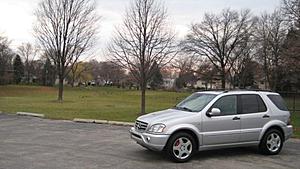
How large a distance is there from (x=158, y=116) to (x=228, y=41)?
168ft

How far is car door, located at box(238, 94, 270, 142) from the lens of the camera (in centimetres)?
906

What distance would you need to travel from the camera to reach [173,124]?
8.33 m

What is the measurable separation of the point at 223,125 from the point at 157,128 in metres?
1.61

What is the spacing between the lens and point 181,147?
8.39 meters

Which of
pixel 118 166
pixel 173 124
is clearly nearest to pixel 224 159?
pixel 173 124

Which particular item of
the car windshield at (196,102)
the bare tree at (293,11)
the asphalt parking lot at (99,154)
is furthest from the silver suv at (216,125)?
the bare tree at (293,11)

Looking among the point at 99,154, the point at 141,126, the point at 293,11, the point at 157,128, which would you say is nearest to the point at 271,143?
the point at 157,128

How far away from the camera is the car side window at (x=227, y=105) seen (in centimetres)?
898

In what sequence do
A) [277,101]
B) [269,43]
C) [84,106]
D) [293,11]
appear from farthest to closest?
[269,43]
[84,106]
[293,11]
[277,101]

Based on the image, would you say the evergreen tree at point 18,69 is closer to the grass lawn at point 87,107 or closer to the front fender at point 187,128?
the grass lawn at point 87,107

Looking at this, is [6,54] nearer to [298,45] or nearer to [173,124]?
[298,45]

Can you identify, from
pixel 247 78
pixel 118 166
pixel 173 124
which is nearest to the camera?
pixel 118 166

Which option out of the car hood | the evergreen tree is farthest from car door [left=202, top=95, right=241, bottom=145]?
the evergreen tree

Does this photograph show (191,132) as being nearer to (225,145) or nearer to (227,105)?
(225,145)
